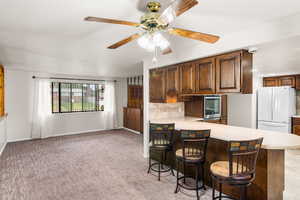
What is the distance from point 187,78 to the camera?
11.2 ft

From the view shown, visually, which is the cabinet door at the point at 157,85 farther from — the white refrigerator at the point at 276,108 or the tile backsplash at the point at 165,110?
the white refrigerator at the point at 276,108

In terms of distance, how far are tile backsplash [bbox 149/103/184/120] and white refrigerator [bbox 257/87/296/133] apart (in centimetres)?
303

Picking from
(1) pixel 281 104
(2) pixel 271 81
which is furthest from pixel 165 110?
(2) pixel 271 81

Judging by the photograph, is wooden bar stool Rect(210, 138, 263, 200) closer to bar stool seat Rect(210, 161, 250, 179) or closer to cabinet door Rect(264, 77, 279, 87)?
bar stool seat Rect(210, 161, 250, 179)

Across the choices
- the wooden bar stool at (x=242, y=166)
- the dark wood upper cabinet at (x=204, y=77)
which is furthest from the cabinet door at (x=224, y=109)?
the wooden bar stool at (x=242, y=166)

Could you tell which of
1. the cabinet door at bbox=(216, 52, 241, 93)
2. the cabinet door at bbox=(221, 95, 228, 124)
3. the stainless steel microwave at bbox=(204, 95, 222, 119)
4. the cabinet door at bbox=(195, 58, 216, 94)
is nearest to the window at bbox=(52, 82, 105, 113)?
the stainless steel microwave at bbox=(204, 95, 222, 119)

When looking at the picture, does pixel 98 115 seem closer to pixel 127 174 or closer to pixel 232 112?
pixel 127 174

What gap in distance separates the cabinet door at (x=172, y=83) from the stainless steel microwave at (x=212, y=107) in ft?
3.36

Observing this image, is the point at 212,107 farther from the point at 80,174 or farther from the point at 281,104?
the point at 80,174

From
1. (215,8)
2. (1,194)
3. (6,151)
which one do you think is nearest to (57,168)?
(1,194)

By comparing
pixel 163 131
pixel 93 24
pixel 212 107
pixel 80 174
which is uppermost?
pixel 93 24

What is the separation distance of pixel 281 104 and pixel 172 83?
3839 millimetres

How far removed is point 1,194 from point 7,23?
2.42 m

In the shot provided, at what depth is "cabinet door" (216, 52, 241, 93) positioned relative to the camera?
2.55 metres
